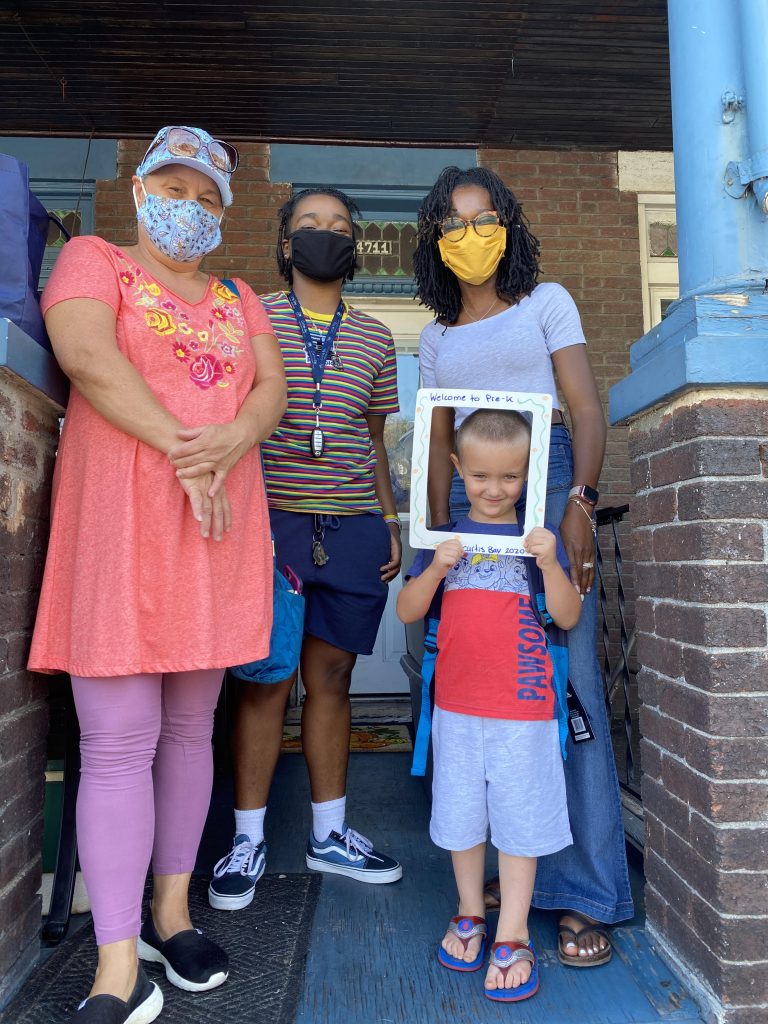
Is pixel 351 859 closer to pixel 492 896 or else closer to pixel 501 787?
pixel 492 896

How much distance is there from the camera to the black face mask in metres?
2.50

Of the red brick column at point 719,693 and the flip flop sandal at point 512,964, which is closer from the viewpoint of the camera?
the red brick column at point 719,693

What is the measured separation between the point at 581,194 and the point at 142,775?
5.19m

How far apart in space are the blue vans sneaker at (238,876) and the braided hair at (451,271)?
1.71m

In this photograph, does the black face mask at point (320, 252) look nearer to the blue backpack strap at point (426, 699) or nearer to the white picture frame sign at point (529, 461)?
the white picture frame sign at point (529, 461)

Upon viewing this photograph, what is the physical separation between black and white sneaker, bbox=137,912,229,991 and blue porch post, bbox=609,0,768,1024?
3.57 feet

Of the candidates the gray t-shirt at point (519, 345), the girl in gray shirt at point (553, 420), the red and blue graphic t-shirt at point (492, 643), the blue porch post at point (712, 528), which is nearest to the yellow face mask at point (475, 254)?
the girl in gray shirt at point (553, 420)

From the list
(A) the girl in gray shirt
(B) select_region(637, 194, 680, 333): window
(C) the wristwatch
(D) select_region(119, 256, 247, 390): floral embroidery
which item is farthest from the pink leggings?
(B) select_region(637, 194, 680, 333): window

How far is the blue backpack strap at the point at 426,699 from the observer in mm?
2088

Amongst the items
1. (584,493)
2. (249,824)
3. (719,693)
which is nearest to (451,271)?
(584,493)

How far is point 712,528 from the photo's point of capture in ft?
5.72

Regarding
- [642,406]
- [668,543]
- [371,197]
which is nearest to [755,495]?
[668,543]

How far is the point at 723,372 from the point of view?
5.73ft

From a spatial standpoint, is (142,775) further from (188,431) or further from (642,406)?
(642,406)
